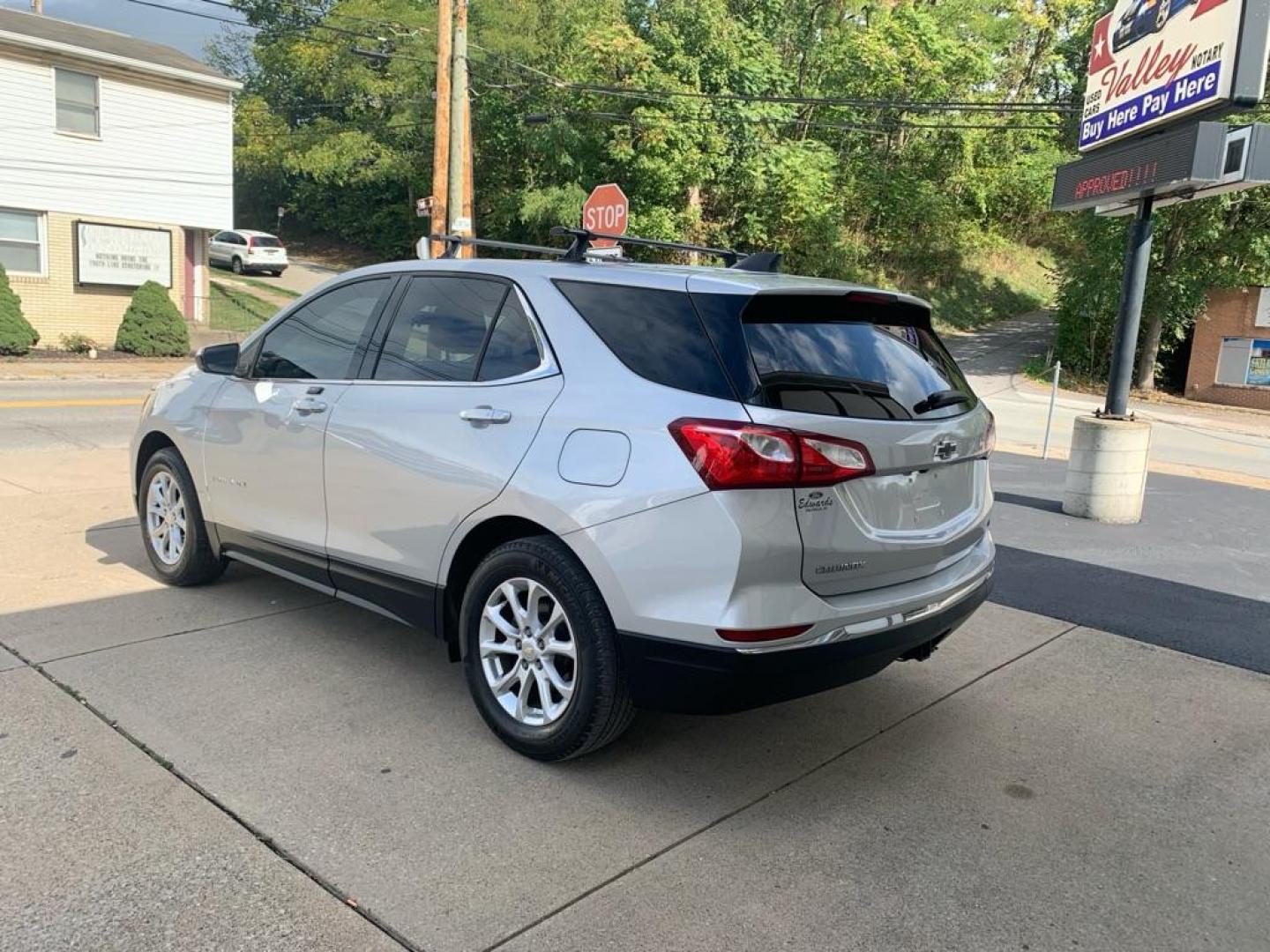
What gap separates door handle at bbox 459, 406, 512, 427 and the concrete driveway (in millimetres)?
1199

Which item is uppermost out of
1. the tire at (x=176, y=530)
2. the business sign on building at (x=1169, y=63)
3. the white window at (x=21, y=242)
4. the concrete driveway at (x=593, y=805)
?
the business sign on building at (x=1169, y=63)

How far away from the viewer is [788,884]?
9.39ft

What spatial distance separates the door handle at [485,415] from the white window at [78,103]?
23307 millimetres

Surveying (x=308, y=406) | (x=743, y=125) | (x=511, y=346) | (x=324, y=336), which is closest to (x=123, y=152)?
(x=743, y=125)

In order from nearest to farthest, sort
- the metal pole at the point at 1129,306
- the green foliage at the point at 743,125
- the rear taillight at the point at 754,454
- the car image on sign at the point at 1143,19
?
the rear taillight at the point at 754,454
the car image on sign at the point at 1143,19
the metal pole at the point at 1129,306
the green foliage at the point at 743,125

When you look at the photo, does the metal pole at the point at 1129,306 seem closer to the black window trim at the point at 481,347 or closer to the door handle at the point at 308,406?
the black window trim at the point at 481,347

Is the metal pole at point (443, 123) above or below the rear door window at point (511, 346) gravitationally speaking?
above

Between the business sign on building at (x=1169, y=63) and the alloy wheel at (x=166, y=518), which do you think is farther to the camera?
the business sign on building at (x=1169, y=63)

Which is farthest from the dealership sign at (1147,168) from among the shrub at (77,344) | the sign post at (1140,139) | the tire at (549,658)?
the shrub at (77,344)

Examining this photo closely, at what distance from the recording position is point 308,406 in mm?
4371

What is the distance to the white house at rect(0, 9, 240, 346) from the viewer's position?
21375mm

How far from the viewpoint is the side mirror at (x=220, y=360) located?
501cm

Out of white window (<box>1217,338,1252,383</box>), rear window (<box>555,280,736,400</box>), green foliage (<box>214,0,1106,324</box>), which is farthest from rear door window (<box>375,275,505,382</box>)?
white window (<box>1217,338,1252,383</box>)

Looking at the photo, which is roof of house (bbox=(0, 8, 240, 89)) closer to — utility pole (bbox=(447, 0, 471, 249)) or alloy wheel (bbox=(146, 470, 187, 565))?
utility pole (bbox=(447, 0, 471, 249))
